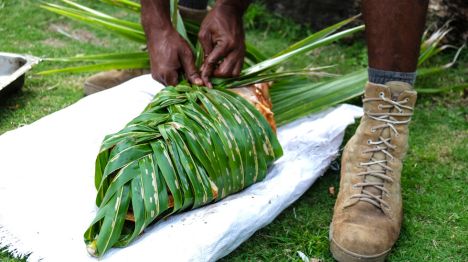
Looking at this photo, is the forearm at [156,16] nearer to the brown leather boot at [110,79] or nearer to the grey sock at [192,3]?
the grey sock at [192,3]

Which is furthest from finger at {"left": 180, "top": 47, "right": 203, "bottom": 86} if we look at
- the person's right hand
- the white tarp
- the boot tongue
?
the boot tongue

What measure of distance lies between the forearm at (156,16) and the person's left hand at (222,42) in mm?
135

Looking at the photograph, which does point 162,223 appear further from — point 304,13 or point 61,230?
point 304,13

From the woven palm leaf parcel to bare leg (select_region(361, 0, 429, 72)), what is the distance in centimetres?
43

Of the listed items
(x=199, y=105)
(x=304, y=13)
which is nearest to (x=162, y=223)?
(x=199, y=105)

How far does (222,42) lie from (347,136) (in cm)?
66

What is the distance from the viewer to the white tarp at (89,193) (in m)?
1.66

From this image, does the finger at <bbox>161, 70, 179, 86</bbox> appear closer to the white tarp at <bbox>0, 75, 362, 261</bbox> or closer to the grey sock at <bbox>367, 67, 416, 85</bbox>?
the white tarp at <bbox>0, 75, 362, 261</bbox>

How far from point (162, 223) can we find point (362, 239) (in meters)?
0.56

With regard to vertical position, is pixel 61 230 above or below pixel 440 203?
above

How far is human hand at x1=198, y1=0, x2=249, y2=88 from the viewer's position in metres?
2.26

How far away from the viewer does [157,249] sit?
1.63m

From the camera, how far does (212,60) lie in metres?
2.26

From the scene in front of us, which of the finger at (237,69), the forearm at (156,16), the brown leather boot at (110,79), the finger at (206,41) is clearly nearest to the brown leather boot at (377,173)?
the finger at (237,69)
